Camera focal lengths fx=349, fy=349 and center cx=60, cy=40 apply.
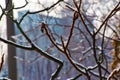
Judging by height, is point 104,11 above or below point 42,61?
above

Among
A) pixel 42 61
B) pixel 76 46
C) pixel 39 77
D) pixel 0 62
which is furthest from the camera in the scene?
pixel 76 46

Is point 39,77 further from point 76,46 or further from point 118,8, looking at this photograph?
point 118,8

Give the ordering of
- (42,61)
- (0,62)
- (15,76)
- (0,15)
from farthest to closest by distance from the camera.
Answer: (42,61) → (15,76) → (0,15) → (0,62)

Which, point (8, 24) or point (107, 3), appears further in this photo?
point (107, 3)

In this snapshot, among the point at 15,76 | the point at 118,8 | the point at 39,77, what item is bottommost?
the point at 39,77

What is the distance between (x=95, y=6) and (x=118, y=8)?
284 inches

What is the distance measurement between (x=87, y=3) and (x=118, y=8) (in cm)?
642

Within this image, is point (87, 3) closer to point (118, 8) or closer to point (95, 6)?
point (95, 6)

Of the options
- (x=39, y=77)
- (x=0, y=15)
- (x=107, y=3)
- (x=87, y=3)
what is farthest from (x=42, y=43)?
(x=0, y=15)

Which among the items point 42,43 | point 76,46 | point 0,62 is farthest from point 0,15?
point 76,46

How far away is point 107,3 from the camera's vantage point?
8703mm

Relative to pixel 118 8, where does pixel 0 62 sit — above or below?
below

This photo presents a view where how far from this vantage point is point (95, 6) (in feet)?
26.8

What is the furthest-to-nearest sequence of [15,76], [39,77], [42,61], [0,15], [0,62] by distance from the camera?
[42,61] → [39,77] → [15,76] → [0,15] → [0,62]
